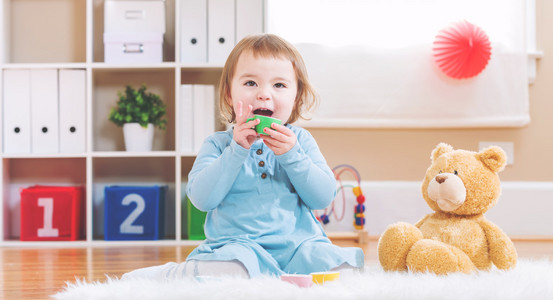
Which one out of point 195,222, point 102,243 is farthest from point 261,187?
point 102,243

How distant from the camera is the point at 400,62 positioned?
221 centimetres

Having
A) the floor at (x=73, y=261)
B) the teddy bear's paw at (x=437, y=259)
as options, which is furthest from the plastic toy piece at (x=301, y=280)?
the floor at (x=73, y=261)

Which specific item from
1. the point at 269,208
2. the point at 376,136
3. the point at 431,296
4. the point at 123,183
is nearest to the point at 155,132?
the point at 123,183

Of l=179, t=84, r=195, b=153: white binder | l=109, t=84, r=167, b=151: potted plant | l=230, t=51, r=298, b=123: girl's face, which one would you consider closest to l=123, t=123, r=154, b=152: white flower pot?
l=109, t=84, r=167, b=151: potted plant

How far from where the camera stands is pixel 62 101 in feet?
6.96

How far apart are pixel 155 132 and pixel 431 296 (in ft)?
5.41

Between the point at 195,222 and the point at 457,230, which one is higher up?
the point at 457,230

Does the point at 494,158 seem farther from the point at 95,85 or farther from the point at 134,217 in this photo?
the point at 95,85

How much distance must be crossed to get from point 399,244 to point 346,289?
28 cm

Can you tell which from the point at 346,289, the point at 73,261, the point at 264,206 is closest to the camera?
the point at 346,289

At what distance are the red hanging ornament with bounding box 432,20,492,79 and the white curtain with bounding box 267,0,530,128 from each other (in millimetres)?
61

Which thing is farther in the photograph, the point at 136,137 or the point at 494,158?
the point at 136,137

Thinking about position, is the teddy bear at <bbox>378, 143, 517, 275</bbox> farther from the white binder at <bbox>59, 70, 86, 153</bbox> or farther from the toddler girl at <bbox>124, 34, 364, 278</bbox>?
the white binder at <bbox>59, 70, 86, 153</bbox>

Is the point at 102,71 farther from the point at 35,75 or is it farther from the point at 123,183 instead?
the point at 123,183
